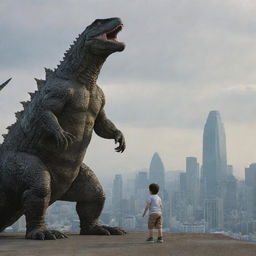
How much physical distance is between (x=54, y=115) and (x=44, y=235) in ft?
5.98

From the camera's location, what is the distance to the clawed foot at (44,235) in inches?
342

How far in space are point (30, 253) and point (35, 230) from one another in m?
1.81

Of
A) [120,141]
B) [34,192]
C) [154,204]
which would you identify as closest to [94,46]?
[120,141]

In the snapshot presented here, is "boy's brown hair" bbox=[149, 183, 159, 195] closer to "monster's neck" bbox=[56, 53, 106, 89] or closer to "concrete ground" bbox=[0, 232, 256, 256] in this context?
"concrete ground" bbox=[0, 232, 256, 256]

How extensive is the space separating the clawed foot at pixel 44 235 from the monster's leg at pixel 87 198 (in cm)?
120

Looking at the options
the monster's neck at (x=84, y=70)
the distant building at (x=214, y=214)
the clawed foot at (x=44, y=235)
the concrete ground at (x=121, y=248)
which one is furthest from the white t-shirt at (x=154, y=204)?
the distant building at (x=214, y=214)

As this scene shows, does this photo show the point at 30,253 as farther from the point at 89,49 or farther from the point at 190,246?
the point at 89,49

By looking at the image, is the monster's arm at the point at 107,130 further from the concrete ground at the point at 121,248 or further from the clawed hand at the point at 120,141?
the concrete ground at the point at 121,248

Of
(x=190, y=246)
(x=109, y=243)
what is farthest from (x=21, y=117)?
(x=190, y=246)

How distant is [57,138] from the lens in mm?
8922

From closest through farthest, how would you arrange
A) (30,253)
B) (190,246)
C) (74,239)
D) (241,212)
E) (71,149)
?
(30,253), (190,246), (74,239), (71,149), (241,212)

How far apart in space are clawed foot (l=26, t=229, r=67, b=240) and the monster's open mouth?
3.14 meters

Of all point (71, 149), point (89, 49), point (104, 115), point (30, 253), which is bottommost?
point (30, 253)

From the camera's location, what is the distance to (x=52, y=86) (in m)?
9.39
